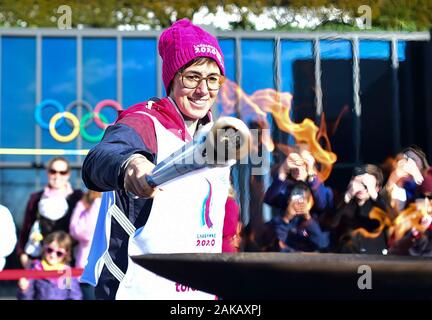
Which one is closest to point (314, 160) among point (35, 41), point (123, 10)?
point (35, 41)

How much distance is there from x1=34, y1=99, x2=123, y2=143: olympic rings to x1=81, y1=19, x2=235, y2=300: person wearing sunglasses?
4.83m

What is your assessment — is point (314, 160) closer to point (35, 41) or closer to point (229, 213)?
point (35, 41)

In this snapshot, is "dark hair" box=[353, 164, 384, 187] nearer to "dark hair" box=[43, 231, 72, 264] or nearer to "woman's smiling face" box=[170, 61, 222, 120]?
"dark hair" box=[43, 231, 72, 264]

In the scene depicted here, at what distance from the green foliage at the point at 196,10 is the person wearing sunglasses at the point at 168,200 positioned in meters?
6.23

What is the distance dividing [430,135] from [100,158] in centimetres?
610

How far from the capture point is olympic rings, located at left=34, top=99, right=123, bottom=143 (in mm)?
7910

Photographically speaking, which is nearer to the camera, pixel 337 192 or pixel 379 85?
pixel 337 192

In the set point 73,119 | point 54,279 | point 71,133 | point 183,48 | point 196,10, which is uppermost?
point 196,10

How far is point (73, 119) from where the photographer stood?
26.2 feet

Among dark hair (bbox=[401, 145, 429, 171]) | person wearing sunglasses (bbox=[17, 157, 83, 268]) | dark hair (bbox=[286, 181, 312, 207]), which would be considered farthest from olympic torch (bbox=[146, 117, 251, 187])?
dark hair (bbox=[401, 145, 429, 171])

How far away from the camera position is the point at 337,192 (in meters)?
7.62

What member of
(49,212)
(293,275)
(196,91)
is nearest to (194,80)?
(196,91)

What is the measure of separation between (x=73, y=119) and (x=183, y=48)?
5.05 meters

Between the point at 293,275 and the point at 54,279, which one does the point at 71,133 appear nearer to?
the point at 54,279
